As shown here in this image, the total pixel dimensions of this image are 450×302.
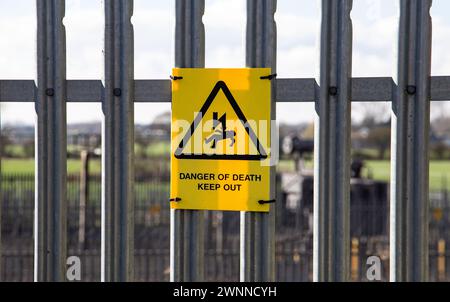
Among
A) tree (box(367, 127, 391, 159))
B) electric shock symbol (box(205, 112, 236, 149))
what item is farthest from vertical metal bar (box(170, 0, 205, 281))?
tree (box(367, 127, 391, 159))

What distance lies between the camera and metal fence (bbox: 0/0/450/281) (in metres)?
3.46

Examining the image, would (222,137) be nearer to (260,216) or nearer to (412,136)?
(260,216)

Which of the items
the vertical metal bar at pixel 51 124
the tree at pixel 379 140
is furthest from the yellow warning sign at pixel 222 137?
the tree at pixel 379 140

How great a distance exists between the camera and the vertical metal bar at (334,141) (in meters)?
3.48

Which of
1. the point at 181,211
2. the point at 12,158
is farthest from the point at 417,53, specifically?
the point at 12,158

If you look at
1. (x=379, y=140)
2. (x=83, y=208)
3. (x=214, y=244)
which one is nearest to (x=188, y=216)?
(x=83, y=208)

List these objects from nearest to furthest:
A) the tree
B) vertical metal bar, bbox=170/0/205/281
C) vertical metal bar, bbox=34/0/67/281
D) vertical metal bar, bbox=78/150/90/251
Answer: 1. vertical metal bar, bbox=170/0/205/281
2. vertical metal bar, bbox=34/0/67/281
3. vertical metal bar, bbox=78/150/90/251
4. the tree

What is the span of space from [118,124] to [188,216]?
2.05 ft

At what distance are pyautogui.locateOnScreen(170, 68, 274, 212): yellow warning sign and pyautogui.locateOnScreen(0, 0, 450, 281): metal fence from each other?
3.0 inches

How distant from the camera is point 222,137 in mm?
3598

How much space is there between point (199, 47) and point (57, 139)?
3.09 ft

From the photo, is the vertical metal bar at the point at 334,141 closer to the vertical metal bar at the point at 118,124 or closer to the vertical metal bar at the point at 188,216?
the vertical metal bar at the point at 188,216

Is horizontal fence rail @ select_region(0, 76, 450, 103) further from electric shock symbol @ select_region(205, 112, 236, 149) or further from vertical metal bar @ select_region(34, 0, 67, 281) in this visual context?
electric shock symbol @ select_region(205, 112, 236, 149)
